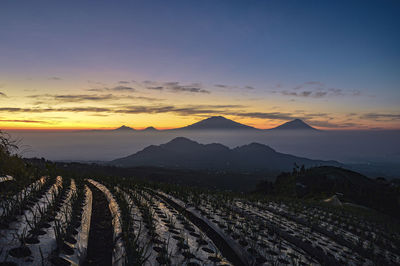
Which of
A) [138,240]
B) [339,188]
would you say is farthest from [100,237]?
[339,188]

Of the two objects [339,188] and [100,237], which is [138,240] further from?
[339,188]

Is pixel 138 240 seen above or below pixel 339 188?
above

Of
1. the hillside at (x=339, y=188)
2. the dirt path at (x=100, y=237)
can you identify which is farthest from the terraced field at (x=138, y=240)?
the hillside at (x=339, y=188)

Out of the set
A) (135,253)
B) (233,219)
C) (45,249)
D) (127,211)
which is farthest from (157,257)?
(233,219)

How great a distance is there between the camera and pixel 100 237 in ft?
16.0

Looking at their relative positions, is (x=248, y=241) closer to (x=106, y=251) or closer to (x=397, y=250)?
(x=106, y=251)

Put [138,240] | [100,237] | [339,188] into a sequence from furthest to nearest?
[339,188]
[100,237]
[138,240]

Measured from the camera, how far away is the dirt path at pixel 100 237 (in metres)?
3.94

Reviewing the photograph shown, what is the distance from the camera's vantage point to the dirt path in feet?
12.9

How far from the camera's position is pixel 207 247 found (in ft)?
14.7

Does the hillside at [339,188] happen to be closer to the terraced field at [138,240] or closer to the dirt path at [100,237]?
the terraced field at [138,240]

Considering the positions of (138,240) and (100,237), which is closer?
(138,240)

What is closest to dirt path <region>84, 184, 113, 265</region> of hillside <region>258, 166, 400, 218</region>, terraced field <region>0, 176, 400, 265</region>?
terraced field <region>0, 176, 400, 265</region>

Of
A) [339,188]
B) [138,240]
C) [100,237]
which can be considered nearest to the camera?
[138,240]
